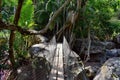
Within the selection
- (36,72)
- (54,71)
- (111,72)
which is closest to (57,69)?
(54,71)

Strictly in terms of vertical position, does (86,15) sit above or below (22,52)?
above

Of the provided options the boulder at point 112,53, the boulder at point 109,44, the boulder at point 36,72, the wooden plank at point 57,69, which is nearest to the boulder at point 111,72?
the wooden plank at point 57,69

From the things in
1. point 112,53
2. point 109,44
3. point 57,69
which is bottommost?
point 112,53

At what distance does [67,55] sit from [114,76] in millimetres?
1592

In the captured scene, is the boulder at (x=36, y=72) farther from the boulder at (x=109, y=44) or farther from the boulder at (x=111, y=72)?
the boulder at (x=109, y=44)

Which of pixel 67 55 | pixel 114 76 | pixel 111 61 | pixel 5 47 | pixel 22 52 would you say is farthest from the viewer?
pixel 22 52

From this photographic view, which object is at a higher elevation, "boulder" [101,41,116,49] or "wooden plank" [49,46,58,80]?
"wooden plank" [49,46,58,80]

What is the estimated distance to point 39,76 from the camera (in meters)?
3.40

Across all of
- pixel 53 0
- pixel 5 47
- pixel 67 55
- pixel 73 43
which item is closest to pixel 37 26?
pixel 53 0

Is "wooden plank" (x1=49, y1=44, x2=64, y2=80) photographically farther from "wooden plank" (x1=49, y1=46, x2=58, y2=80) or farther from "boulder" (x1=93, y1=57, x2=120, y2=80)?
"boulder" (x1=93, y1=57, x2=120, y2=80)

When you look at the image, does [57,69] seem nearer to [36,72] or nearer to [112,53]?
[36,72]

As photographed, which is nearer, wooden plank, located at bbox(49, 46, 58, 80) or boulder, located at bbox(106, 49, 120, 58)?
wooden plank, located at bbox(49, 46, 58, 80)

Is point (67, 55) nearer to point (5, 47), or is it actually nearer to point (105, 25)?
point (5, 47)

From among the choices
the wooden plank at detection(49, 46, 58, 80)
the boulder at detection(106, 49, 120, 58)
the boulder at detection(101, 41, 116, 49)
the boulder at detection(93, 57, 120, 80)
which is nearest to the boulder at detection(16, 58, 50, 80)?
the wooden plank at detection(49, 46, 58, 80)
